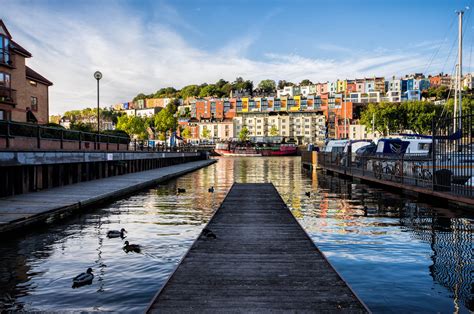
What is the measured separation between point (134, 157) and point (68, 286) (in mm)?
36254

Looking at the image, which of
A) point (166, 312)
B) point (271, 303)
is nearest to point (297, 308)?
point (271, 303)

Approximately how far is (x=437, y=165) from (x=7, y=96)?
43217 millimetres

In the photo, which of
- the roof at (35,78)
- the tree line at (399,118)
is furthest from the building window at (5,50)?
the tree line at (399,118)

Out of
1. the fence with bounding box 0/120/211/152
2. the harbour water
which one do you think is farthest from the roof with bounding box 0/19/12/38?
the harbour water

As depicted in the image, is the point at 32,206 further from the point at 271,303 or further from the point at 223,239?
the point at 271,303

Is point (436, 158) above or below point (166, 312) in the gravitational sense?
above

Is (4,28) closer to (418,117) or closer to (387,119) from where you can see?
(387,119)

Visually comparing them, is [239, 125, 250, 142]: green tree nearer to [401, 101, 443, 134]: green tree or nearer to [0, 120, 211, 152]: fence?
[401, 101, 443, 134]: green tree

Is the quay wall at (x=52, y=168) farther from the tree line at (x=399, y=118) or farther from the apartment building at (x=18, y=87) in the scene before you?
the tree line at (x=399, y=118)

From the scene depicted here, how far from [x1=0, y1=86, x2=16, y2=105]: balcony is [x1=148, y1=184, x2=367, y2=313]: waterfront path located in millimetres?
41528

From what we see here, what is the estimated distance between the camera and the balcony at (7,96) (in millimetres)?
46719

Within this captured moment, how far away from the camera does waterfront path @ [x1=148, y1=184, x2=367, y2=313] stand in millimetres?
6902

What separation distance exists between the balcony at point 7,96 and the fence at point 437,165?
117 feet

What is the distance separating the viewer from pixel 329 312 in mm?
6629
